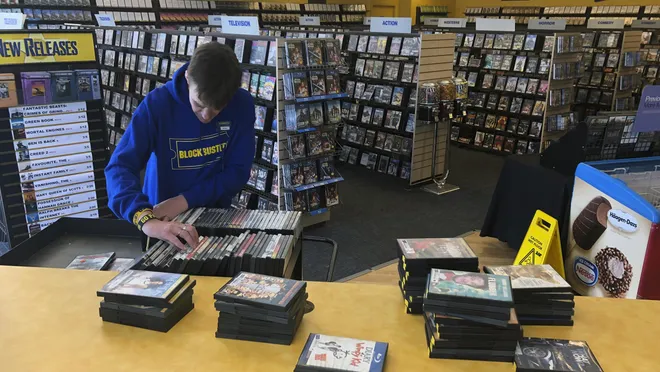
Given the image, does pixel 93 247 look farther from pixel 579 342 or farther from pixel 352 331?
pixel 579 342

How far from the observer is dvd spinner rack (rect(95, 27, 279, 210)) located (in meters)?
5.18

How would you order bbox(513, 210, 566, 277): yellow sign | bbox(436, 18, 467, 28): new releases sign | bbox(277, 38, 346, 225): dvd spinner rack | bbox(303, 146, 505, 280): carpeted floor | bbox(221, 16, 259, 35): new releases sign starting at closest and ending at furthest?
bbox(513, 210, 566, 277): yellow sign < bbox(303, 146, 505, 280): carpeted floor < bbox(277, 38, 346, 225): dvd spinner rack < bbox(221, 16, 259, 35): new releases sign < bbox(436, 18, 467, 28): new releases sign

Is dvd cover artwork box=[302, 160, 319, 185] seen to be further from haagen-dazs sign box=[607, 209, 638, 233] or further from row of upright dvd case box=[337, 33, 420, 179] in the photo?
haagen-dazs sign box=[607, 209, 638, 233]

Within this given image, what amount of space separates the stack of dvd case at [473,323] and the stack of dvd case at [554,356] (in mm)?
45

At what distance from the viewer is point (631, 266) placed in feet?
8.48

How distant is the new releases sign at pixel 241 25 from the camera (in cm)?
563

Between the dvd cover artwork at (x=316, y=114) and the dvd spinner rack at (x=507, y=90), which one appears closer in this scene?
the dvd cover artwork at (x=316, y=114)

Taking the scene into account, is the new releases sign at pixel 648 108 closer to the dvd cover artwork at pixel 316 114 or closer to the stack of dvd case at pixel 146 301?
the dvd cover artwork at pixel 316 114

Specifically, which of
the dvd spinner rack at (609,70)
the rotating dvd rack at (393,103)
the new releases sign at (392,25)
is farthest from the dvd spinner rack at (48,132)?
the dvd spinner rack at (609,70)

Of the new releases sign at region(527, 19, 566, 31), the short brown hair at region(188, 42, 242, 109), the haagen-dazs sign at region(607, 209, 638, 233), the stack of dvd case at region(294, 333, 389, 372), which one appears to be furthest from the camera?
the new releases sign at region(527, 19, 566, 31)

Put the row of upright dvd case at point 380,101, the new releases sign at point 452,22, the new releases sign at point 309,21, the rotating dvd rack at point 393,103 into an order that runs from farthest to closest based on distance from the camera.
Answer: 1. the new releases sign at point 309,21
2. the new releases sign at point 452,22
3. the row of upright dvd case at point 380,101
4. the rotating dvd rack at point 393,103

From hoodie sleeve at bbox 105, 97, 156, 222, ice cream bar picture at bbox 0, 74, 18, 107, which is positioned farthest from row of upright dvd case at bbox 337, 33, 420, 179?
hoodie sleeve at bbox 105, 97, 156, 222

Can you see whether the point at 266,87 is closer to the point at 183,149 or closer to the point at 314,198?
the point at 314,198

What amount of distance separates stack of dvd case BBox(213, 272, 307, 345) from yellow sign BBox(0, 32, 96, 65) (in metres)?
2.74
